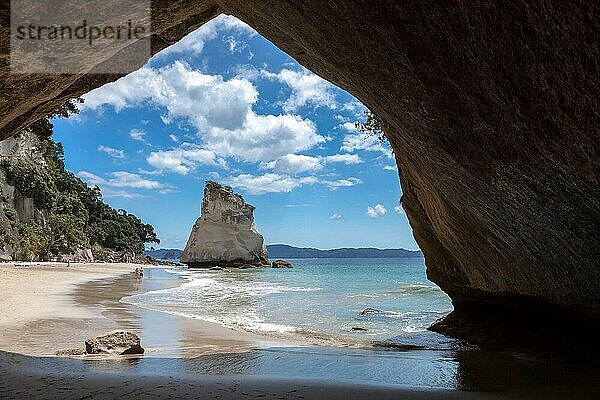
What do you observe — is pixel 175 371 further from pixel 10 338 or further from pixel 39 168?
→ pixel 39 168

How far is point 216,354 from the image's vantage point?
719 centimetres

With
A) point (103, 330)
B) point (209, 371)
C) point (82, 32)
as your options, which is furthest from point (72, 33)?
point (103, 330)

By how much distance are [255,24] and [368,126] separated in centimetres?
579

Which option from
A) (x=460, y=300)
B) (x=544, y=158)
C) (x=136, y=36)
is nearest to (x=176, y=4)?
(x=136, y=36)

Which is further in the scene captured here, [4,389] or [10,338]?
[10,338]

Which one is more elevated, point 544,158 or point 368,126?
point 368,126

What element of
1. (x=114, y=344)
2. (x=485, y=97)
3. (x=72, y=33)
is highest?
(x=72, y=33)

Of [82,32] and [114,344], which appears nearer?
[82,32]

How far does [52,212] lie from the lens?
68.3 metres

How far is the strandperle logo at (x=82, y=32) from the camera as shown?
14.9 feet

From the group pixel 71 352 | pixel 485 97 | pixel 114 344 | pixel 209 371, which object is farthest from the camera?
pixel 114 344

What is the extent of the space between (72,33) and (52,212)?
236 ft

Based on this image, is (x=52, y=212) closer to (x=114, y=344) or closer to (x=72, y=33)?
(x=114, y=344)

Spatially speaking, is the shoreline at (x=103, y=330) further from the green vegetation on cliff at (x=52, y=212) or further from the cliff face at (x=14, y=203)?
the green vegetation on cliff at (x=52, y=212)
